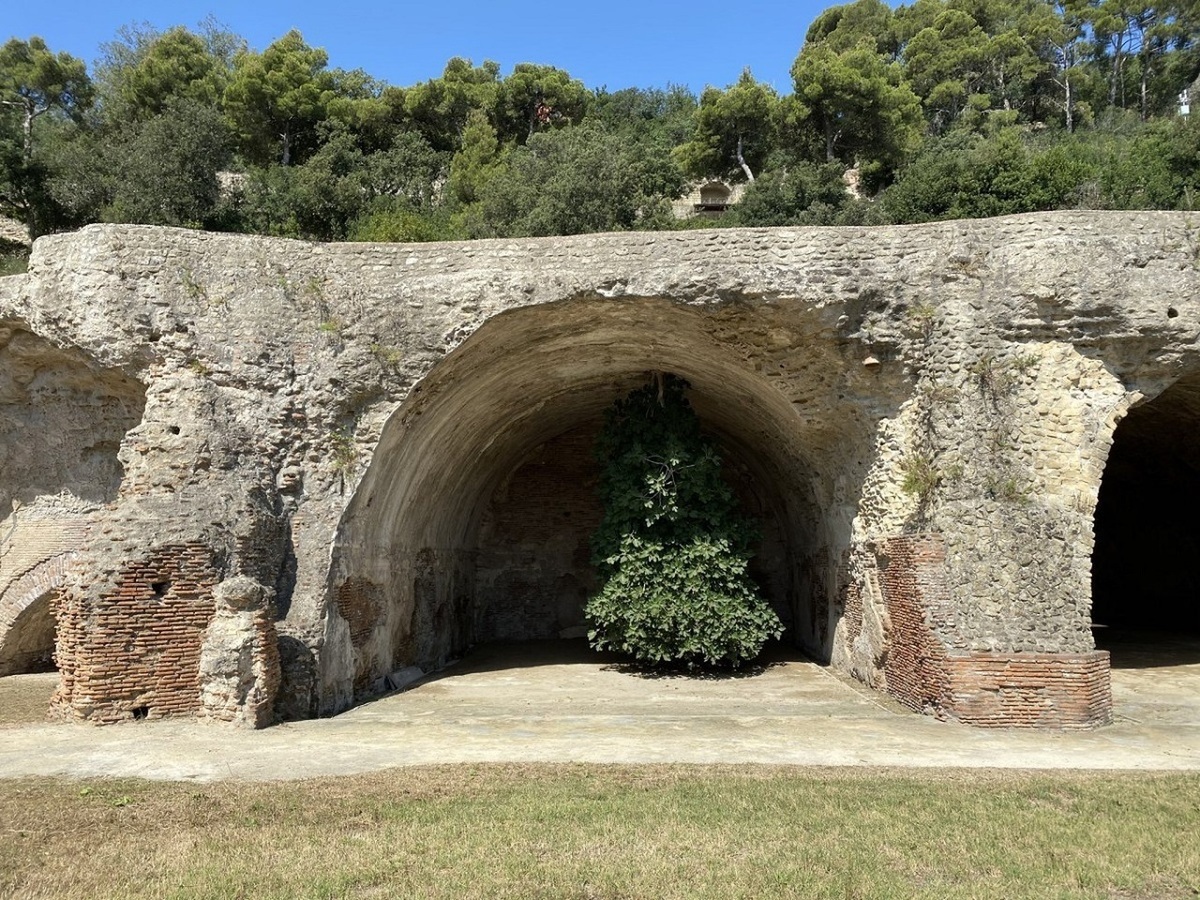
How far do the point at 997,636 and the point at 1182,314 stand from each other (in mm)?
3806

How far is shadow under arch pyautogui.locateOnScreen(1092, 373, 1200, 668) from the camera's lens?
13594 mm

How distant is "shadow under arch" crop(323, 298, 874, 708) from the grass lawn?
11.9 feet

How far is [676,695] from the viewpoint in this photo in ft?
35.2

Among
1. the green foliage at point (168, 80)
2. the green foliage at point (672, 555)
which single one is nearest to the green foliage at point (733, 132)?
the green foliage at point (168, 80)

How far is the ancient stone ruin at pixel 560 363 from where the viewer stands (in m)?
8.52

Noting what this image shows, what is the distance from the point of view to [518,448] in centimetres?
1602

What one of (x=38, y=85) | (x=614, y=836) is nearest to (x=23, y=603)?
(x=614, y=836)

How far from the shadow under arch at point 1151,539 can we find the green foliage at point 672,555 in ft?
18.4

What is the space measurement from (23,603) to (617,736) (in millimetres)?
8732

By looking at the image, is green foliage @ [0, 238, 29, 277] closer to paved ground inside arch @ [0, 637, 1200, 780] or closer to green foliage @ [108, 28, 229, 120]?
green foliage @ [108, 28, 229, 120]

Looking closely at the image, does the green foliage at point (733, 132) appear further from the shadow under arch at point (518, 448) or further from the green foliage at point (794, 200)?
the shadow under arch at point (518, 448)

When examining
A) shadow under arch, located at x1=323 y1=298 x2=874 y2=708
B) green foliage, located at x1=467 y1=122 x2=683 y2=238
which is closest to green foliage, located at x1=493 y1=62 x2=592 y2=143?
green foliage, located at x1=467 y1=122 x2=683 y2=238

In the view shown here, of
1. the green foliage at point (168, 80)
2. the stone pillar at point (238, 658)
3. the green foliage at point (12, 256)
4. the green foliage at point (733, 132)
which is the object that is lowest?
the stone pillar at point (238, 658)

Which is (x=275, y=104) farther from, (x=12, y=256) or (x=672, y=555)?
(x=672, y=555)
